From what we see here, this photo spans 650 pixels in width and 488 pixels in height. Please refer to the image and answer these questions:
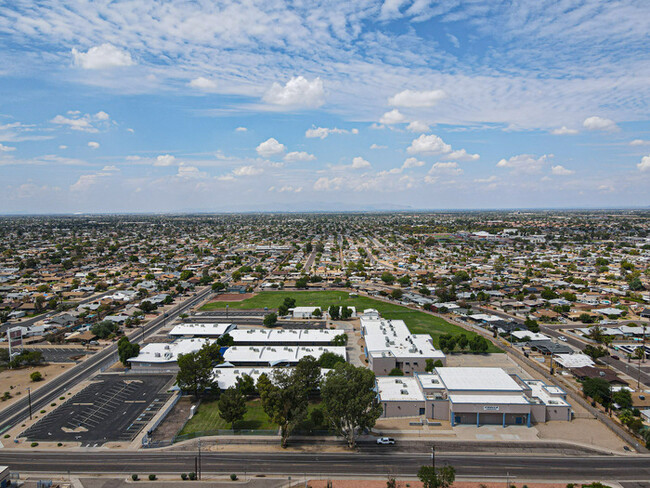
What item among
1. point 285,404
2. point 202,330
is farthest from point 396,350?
point 202,330

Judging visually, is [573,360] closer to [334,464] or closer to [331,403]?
[331,403]

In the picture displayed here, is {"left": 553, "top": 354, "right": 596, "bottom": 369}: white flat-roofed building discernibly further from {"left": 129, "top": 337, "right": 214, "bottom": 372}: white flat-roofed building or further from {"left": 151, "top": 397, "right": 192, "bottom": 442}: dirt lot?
{"left": 129, "top": 337, "right": 214, "bottom": 372}: white flat-roofed building

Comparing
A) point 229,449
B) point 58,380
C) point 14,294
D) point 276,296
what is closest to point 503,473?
point 229,449

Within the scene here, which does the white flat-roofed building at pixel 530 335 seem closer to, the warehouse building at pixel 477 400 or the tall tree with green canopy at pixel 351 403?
the warehouse building at pixel 477 400

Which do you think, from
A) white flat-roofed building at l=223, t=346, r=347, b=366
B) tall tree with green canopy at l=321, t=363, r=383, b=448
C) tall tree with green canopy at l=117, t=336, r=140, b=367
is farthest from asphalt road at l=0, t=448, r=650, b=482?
white flat-roofed building at l=223, t=346, r=347, b=366

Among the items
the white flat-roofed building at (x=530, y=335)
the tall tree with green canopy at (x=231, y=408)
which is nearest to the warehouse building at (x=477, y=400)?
the tall tree with green canopy at (x=231, y=408)
